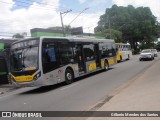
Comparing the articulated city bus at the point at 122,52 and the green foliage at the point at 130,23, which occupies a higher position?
the green foliage at the point at 130,23

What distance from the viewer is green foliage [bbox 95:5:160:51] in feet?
255

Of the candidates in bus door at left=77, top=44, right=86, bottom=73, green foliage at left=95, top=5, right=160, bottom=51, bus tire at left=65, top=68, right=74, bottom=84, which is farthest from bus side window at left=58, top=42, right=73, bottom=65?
green foliage at left=95, top=5, right=160, bottom=51

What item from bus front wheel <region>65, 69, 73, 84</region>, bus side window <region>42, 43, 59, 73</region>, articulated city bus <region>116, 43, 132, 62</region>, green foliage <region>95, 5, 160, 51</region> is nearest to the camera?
bus side window <region>42, 43, 59, 73</region>

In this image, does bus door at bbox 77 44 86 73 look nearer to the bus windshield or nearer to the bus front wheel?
the bus front wheel

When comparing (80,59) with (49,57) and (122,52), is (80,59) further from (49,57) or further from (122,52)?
(122,52)

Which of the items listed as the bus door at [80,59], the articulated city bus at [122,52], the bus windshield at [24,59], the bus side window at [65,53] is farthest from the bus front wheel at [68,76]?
the articulated city bus at [122,52]

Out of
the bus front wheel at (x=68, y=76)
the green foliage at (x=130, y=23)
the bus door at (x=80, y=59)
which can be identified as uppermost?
the green foliage at (x=130, y=23)

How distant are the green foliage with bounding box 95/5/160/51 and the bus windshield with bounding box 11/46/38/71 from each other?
60309 millimetres

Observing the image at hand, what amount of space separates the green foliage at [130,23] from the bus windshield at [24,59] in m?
60.3

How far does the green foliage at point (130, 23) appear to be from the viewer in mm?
77625

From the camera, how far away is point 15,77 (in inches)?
633

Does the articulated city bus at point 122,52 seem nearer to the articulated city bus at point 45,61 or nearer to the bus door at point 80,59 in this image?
the bus door at point 80,59

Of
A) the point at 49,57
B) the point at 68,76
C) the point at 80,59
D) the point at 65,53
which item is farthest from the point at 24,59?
the point at 80,59

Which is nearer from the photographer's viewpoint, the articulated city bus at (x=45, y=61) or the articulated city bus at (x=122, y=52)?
the articulated city bus at (x=45, y=61)
